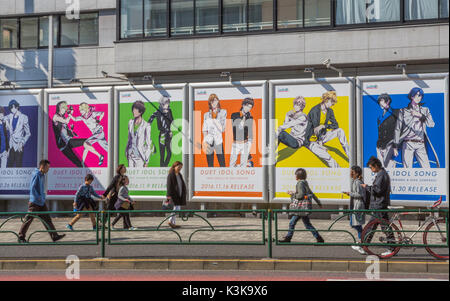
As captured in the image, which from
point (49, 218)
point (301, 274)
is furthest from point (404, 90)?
point (49, 218)

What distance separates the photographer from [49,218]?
39.3 feet

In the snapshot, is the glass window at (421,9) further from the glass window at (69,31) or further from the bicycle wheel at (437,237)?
the glass window at (69,31)

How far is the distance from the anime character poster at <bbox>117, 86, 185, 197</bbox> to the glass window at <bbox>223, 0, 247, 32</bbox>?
3.05 m

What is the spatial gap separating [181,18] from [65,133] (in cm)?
535

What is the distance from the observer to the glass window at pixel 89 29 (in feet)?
77.8

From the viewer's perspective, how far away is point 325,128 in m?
18.3

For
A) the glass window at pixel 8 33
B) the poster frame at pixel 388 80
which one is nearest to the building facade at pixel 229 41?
the glass window at pixel 8 33

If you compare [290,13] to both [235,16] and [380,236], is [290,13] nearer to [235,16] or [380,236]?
[235,16]

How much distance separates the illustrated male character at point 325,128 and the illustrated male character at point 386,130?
3.15 feet

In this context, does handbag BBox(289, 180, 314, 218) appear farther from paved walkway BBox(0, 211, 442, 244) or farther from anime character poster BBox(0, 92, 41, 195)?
anime character poster BBox(0, 92, 41, 195)

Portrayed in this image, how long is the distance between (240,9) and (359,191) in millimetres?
10462

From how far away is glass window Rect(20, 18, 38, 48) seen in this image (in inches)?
962

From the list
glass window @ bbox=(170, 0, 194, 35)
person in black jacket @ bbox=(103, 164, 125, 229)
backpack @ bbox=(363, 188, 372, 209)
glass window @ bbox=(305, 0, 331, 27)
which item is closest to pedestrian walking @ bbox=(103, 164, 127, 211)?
person in black jacket @ bbox=(103, 164, 125, 229)
